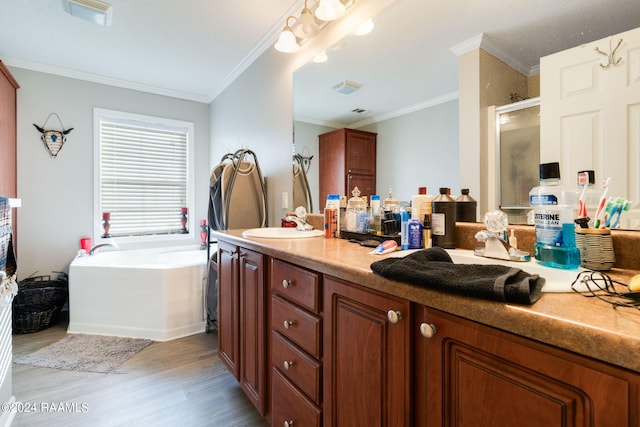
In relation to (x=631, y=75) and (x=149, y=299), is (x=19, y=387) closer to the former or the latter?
(x=149, y=299)

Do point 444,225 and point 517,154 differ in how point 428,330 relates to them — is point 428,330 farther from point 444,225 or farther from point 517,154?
point 517,154

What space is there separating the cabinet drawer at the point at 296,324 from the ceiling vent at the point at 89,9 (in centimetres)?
225

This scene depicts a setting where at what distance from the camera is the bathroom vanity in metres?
0.43

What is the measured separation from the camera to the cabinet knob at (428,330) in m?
0.63

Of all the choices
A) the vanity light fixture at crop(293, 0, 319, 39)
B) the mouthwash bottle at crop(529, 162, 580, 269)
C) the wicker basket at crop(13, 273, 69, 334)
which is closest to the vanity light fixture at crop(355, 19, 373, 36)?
the vanity light fixture at crop(293, 0, 319, 39)

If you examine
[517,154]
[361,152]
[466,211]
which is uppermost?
[361,152]

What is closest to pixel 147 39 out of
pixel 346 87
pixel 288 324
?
pixel 346 87

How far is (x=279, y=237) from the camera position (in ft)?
5.00

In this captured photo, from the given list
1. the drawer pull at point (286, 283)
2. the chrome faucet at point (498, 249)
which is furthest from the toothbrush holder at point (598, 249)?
the drawer pull at point (286, 283)

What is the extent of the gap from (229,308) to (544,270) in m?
1.48

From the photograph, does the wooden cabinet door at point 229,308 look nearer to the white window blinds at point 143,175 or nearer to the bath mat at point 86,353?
the bath mat at point 86,353

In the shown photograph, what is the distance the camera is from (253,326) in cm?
143

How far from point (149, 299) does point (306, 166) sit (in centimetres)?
174

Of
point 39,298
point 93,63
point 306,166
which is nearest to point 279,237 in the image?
point 306,166
